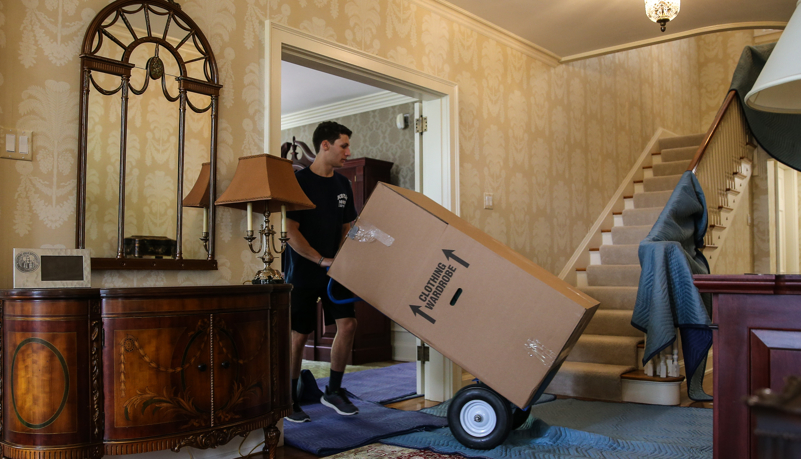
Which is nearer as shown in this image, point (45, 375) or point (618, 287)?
point (45, 375)

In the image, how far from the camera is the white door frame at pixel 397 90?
2883mm

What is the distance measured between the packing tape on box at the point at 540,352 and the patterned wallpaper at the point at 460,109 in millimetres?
1262

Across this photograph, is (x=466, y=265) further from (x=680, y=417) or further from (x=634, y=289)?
(x=634, y=289)

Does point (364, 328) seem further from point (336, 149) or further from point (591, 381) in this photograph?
point (336, 149)

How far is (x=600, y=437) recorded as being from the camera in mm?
2695

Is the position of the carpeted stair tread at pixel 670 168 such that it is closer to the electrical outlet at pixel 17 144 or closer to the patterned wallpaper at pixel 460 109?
the patterned wallpaper at pixel 460 109

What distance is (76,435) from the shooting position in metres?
1.87

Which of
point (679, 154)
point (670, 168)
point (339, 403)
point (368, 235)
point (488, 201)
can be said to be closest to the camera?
point (368, 235)

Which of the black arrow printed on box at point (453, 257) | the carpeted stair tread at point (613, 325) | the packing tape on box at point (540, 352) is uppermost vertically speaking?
the black arrow printed on box at point (453, 257)

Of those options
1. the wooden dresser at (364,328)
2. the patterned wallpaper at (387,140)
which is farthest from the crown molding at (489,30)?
the wooden dresser at (364,328)

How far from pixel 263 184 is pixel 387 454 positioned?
1.20 m

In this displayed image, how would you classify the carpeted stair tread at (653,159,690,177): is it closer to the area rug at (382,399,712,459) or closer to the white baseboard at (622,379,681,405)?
the white baseboard at (622,379,681,405)

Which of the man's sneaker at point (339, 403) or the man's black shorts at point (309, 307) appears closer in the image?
the man's black shorts at point (309, 307)

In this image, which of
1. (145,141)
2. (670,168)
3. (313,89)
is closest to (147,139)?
(145,141)
